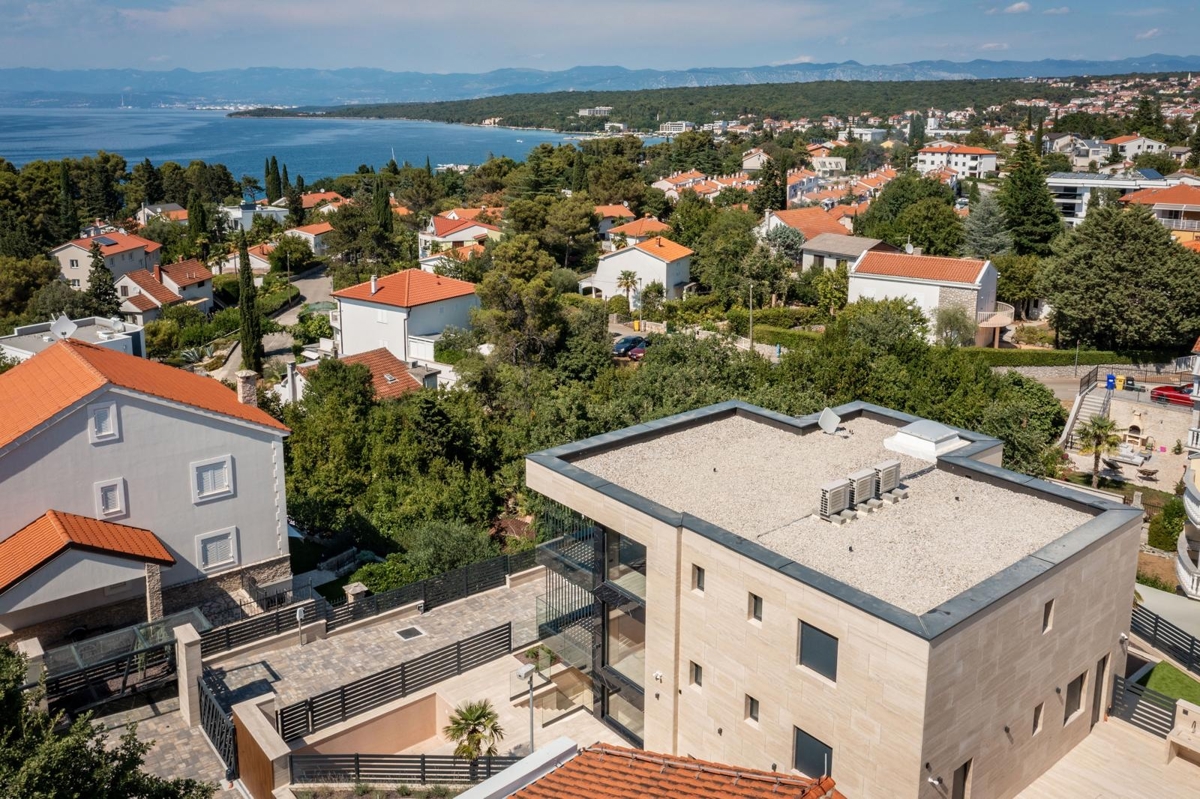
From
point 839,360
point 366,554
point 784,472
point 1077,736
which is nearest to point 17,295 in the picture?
point 366,554

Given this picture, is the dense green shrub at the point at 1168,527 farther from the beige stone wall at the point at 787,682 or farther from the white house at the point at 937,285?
the beige stone wall at the point at 787,682

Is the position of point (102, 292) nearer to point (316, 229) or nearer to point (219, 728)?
point (316, 229)

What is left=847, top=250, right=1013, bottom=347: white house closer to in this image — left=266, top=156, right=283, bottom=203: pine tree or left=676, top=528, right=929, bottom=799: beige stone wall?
left=676, top=528, right=929, bottom=799: beige stone wall

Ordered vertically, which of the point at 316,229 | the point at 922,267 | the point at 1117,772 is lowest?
the point at 1117,772

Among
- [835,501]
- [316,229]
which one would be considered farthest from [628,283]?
[835,501]

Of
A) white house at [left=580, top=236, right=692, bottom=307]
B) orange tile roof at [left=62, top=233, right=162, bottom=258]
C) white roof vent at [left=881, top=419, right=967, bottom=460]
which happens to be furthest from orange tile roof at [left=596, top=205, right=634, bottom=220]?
white roof vent at [left=881, top=419, right=967, bottom=460]
